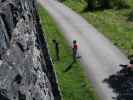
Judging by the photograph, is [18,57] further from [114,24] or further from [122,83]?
[114,24]

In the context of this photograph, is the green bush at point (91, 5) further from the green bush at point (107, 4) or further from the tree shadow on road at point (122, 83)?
the tree shadow on road at point (122, 83)

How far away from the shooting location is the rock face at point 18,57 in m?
6.25

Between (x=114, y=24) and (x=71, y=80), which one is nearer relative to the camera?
(x=71, y=80)

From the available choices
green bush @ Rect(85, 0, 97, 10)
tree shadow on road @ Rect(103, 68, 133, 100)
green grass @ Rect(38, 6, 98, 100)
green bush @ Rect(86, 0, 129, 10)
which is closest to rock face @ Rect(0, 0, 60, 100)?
tree shadow on road @ Rect(103, 68, 133, 100)

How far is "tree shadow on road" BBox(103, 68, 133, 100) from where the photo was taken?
748 inches

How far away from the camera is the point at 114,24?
35062mm

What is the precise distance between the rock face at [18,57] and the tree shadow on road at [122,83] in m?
10.2

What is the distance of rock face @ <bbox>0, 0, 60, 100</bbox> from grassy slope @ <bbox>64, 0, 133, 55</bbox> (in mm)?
18194

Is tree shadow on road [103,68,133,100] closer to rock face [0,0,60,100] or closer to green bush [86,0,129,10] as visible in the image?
rock face [0,0,60,100]

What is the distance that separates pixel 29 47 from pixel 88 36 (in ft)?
79.7

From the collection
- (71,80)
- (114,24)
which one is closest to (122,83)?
(71,80)

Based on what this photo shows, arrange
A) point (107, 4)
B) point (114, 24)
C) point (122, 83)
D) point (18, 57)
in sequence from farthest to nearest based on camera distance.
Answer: point (107, 4)
point (114, 24)
point (122, 83)
point (18, 57)

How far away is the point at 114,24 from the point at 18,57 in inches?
1130

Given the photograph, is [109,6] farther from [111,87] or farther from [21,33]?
[21,33]
